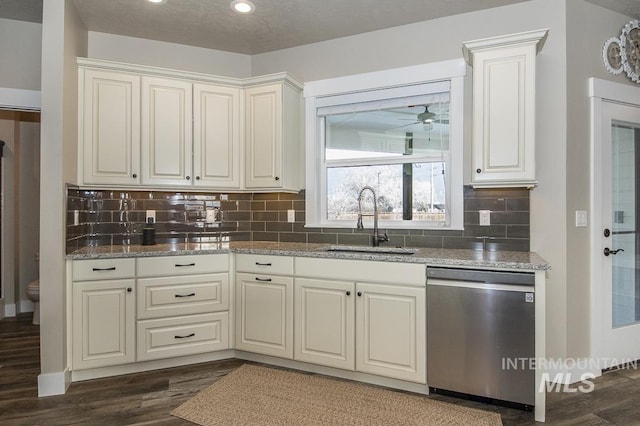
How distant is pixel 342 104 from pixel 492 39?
1315 millimetres

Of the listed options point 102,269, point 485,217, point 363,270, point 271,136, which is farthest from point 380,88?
point 102,269

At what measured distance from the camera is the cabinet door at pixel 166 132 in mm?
3186

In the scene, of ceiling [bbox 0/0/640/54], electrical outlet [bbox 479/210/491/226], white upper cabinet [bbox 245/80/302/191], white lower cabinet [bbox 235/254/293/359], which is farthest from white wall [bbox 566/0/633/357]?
white upper cabinet [bbox 245/80/302/191]

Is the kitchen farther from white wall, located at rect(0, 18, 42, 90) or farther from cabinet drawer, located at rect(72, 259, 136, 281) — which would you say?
white wall, located at rect(0, 18, 42, 90)

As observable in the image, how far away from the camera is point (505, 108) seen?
2.55 m

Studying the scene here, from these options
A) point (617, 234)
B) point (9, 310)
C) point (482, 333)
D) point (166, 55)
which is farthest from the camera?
point (9, 310)

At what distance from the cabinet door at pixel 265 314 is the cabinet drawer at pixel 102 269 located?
0.80m

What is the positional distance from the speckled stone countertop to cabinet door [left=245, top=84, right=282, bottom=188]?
0.64 meters

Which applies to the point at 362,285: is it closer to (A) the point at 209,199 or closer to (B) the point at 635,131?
(A) the point at 209,199

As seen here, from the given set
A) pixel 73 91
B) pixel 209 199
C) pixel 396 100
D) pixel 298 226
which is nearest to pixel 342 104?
pixel 396 100

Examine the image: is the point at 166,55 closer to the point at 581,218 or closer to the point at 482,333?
the point at 482,333

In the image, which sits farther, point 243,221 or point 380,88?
point 243,221

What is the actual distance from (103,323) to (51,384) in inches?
18.0

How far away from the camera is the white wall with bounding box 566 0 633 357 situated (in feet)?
9.04
